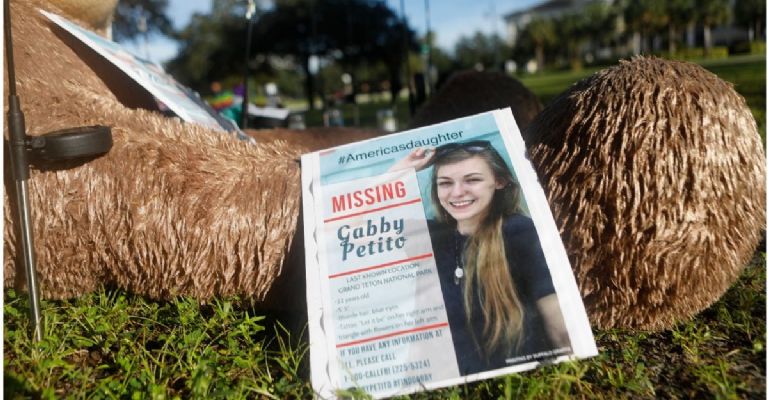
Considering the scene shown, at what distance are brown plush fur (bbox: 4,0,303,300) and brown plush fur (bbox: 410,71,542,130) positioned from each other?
1.41m

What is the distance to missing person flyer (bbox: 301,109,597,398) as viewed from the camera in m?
1.12

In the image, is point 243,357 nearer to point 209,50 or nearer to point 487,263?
point 487,263

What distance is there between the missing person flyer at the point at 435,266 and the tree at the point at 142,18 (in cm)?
539

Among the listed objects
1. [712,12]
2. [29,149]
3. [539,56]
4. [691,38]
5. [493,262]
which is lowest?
[493,262]

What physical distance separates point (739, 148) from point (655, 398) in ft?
1.84

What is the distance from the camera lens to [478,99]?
277cm

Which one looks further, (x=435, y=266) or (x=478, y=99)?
(x=478, y=99)

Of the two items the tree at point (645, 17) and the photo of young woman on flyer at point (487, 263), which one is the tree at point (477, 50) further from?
the photo of young woman on flyer at point (487, 263)

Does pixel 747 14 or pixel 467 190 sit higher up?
pixel 747 14

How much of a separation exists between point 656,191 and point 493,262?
1.22 feet

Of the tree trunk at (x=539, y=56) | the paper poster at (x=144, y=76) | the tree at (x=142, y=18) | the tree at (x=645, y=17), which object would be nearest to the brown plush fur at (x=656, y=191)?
the paper poster at (x=144, y=76)

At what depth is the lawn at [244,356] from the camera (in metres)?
1.13

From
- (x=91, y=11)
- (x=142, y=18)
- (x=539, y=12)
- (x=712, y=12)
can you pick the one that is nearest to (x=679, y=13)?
(x=712, y=12)

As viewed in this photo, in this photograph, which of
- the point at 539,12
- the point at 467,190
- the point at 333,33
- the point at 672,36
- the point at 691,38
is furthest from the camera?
the point at 539,12
